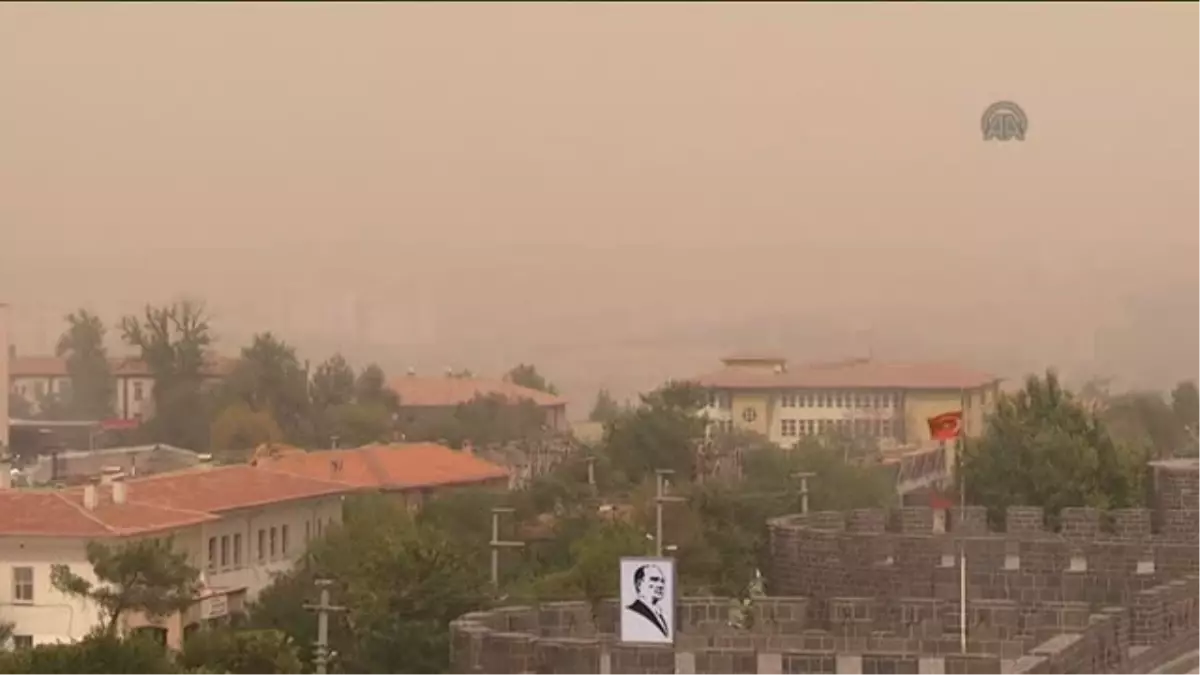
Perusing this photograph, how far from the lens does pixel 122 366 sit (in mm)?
48875

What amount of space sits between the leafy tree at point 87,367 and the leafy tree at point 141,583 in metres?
23.2

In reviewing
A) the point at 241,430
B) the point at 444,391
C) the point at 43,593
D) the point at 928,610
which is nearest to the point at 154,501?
the point at 43,593

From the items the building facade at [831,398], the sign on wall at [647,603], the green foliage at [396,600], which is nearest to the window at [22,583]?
the green foliage at [396,600]

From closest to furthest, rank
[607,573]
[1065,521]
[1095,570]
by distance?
[1095,570]
[1065,521]
[607,573]

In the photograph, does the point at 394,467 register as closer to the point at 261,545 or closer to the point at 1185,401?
the point at 261,545

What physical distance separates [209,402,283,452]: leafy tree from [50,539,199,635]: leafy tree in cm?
2079

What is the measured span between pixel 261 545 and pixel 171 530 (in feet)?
10.4

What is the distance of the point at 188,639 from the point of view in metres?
18.4

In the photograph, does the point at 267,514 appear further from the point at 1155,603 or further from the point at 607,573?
the point at 1155,603

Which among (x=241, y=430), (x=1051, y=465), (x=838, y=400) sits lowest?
(x=1051, y=465)

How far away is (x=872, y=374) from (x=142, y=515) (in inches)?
908

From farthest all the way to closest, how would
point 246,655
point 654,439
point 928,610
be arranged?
point 654,439
point 246,655
point 928,610

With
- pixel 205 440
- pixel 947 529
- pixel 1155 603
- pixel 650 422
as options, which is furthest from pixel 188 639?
pixel 205 440

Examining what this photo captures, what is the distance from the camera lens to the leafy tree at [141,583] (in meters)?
21.3
